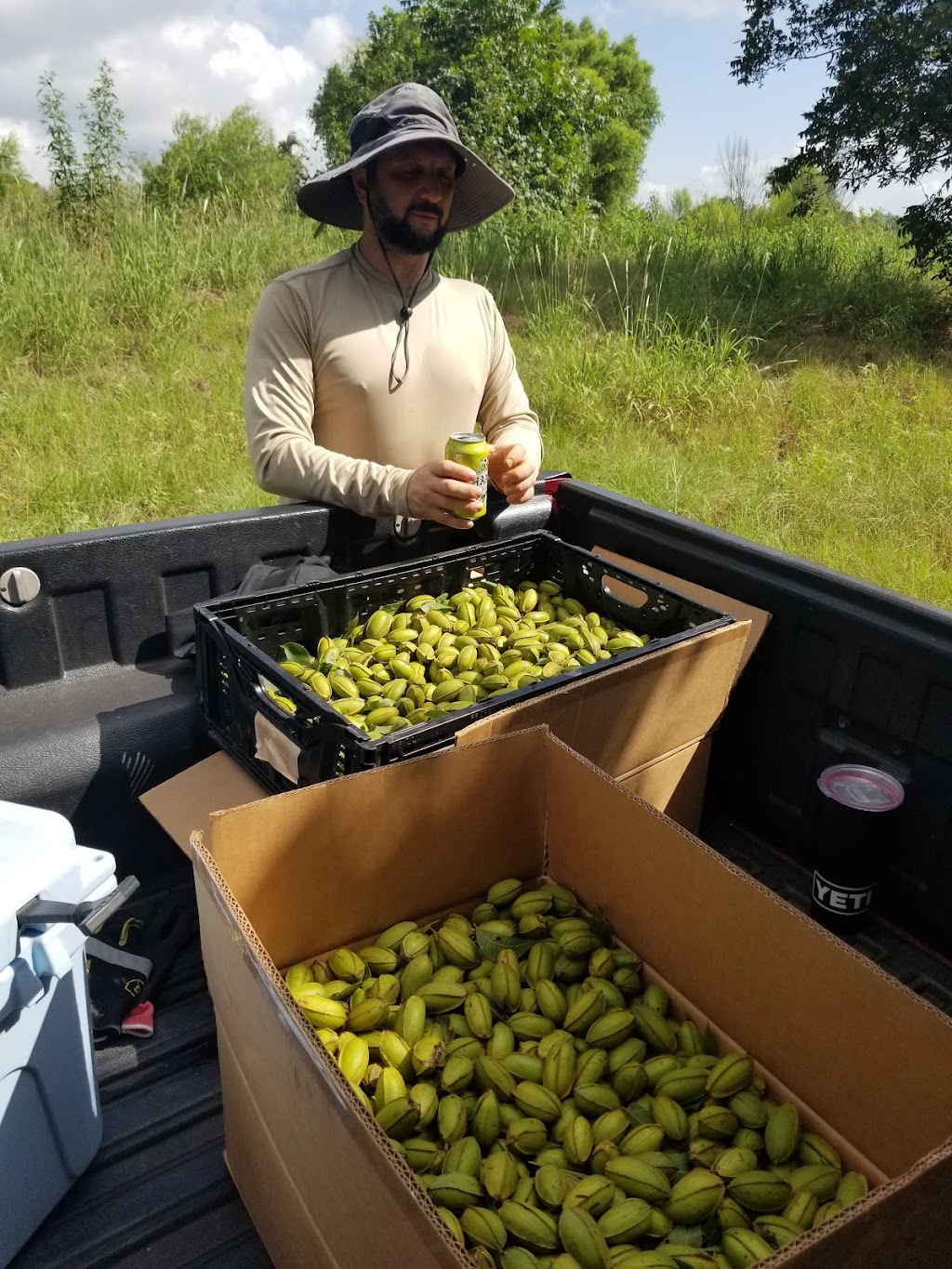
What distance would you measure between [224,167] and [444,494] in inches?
551

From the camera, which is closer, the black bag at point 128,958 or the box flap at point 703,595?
the black bag at point 128,958

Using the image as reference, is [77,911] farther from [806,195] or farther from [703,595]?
[806,195]

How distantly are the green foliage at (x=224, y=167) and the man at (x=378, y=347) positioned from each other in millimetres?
8258

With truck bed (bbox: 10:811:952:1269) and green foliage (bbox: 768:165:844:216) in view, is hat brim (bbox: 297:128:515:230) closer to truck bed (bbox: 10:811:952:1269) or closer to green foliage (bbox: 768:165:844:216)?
truck bed (bbox: 10:811:952:1269)

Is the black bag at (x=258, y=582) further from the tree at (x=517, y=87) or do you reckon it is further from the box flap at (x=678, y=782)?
the tree at (x=517, y=87)

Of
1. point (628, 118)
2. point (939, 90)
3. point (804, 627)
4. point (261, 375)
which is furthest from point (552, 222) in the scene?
point (628, 118)

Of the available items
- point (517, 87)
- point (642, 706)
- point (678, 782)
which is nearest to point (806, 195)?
point (517, 87)

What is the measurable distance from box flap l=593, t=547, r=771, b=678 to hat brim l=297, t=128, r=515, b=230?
1229mm

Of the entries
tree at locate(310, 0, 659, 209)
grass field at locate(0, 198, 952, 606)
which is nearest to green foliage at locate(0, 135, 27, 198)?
grass field at locate(0, 198, 952, 606)

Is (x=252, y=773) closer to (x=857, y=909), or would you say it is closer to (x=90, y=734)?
(x=90, y=734)

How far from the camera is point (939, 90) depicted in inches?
344

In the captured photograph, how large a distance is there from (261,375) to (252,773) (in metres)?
1.23

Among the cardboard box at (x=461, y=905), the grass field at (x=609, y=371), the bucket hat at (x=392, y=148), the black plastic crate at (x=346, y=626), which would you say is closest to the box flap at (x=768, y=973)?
the cardboard box at (x=461, y=905)

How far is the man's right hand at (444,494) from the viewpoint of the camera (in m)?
2.29
